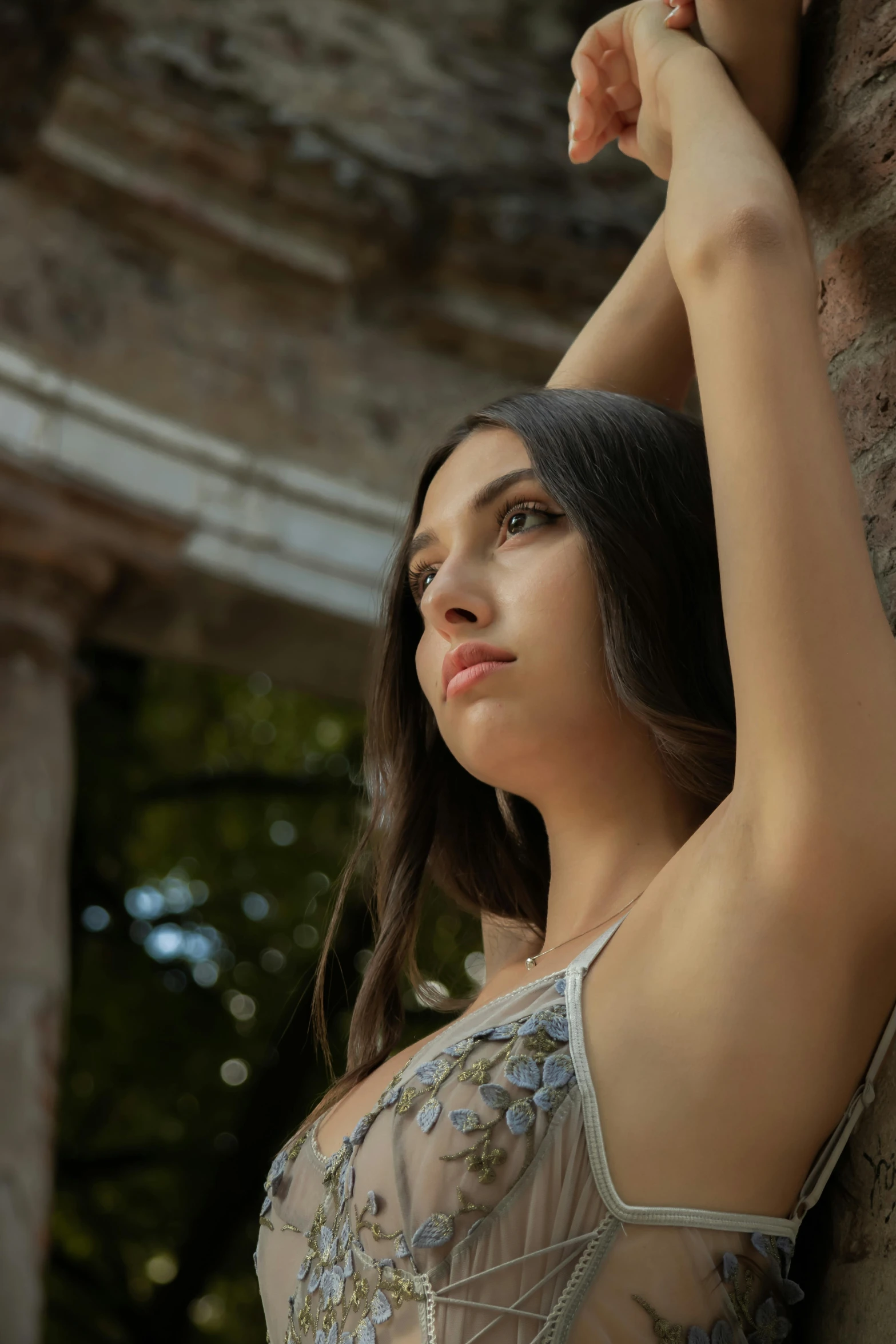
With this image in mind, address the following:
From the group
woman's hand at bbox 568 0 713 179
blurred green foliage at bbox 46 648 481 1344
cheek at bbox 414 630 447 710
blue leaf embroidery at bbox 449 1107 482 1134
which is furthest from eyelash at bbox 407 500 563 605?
blurred green foliage at bbox 46 648 481 1344

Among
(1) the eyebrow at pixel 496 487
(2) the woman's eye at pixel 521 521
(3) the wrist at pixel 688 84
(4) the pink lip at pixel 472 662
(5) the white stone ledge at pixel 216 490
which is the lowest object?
(4) the pink lip at pixel 472 662

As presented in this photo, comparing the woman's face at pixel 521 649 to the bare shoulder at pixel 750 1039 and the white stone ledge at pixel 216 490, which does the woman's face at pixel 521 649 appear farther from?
the white stone ledge at pixel 216 490

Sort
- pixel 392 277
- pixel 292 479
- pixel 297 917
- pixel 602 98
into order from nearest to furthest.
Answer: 1. pixel 602 98
2. pixel 292 479
3. pixel 392 277
4. pixel 297 917

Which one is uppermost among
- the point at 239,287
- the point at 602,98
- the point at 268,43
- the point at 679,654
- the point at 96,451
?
the point at 268,43

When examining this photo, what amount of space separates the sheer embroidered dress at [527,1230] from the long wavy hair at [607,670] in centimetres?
32

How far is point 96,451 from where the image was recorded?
6223 millimetres

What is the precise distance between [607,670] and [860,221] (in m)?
0.65

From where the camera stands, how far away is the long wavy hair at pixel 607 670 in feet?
6.02

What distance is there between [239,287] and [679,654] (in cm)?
569

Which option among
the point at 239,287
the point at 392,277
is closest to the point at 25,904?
the point at 239,287

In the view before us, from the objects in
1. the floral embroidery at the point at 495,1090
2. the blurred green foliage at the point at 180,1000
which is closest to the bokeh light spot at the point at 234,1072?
the blurred green foliage at the point at 180,1000

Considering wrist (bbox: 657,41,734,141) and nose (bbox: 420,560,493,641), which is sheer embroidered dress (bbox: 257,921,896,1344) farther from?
wrist (bbox: 657,41,734,141)

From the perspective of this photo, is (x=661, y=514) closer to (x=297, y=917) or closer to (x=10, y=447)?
(x=10, y=447)

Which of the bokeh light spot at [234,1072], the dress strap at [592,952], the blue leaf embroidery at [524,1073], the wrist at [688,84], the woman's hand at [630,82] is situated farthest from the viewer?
the bokeh light spot at [234,1072]
